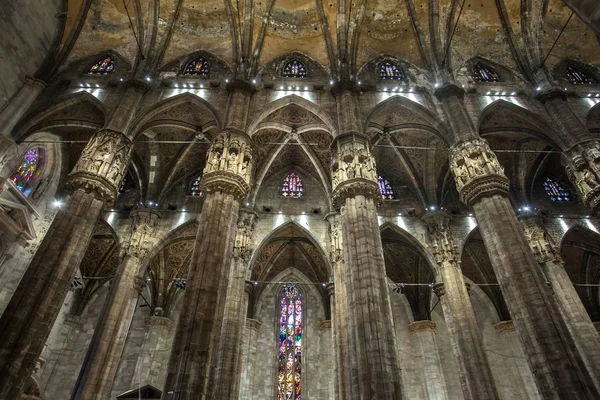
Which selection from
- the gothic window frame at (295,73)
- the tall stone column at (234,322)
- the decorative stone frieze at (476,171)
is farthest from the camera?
the gothic window frame at (295,73)

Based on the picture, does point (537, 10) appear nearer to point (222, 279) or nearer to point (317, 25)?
point (317, 25)

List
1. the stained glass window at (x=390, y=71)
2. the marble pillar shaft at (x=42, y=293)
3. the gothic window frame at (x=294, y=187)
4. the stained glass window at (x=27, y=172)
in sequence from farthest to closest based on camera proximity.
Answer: the gothic window frame at (x=294, y=187) < the stained glass window at (x=390, y=71) < the stained glass window at (x=27, y=172) < the marble pillar shaft at (x=42, y=293)

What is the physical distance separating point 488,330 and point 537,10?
16.0 metres

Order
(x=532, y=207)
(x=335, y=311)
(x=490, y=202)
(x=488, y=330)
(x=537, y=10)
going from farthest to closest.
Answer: (x=488, y=330) < (x=532, y=207) < (x=537, y=10) < (x=335, y=311) < (x=490, y=202)

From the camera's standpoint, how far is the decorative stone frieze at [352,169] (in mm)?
11818

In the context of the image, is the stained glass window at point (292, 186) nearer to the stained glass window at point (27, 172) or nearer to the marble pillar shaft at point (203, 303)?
the marble pillar shaft at point (203, 303)

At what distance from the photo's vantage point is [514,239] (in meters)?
10.8

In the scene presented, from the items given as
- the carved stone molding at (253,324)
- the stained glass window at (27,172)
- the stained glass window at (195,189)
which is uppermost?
the stained glass window at (195,189)

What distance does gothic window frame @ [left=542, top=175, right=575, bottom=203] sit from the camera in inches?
777

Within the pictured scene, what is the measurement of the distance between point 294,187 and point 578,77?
14.0 m

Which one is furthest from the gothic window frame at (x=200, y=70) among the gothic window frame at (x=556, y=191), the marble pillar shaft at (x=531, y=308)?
the gothic window frame at (x=556, y=191)

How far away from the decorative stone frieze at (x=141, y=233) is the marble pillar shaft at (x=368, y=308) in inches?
364

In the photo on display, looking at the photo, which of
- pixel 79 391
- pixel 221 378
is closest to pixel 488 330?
pixel 221 378

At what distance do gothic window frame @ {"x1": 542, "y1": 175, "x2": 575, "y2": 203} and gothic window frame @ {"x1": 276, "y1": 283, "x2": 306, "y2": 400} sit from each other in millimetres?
14043
